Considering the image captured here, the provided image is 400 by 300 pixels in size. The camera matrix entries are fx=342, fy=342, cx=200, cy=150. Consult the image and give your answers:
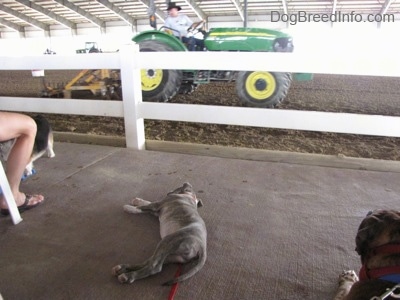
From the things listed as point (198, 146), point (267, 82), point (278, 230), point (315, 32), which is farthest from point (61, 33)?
point (278, 230)

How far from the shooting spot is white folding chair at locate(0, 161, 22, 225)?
221 cm

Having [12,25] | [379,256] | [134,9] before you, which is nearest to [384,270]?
[379,256]

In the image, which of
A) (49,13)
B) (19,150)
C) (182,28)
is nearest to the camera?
(19,150)

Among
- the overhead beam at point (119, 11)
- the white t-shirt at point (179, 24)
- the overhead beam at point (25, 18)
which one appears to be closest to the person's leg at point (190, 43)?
the white t-shirt at point (179, 24)

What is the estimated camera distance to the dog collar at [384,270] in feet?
4.00

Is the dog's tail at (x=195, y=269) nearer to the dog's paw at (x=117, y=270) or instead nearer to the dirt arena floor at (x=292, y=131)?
the dog's paw at (x=117, y=270)

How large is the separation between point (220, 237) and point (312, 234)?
58cm

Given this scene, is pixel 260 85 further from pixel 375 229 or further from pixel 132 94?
pixel 375 229

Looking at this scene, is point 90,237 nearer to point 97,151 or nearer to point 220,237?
point 220,237

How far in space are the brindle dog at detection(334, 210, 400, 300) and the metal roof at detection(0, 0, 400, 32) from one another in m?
17.3

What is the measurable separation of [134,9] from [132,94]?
23.4 metres

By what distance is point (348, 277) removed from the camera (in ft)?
5.63

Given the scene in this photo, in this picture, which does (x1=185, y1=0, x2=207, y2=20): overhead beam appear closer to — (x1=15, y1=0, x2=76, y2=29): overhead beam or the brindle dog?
(x1=15, y1=0, x2=76, y2=29): overhead beam

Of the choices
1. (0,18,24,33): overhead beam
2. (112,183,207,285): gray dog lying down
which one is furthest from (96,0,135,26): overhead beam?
(112,183,207,285): gray dog lying down
